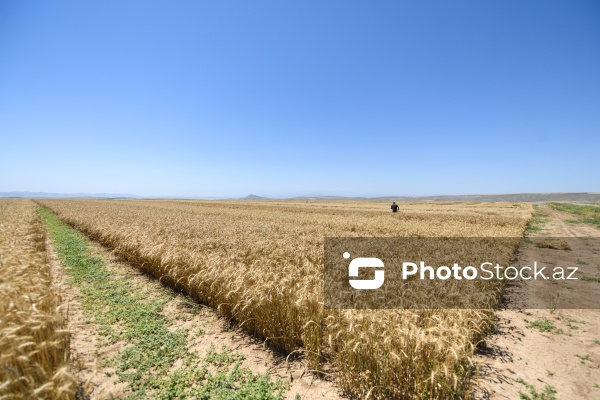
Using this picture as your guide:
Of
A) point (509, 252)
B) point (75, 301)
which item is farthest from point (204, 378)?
point (509, 252)

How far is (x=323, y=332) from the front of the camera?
522 cm

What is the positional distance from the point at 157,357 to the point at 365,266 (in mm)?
6395

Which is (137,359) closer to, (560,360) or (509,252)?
(560,360)

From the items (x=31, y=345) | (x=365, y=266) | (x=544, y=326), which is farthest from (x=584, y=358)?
(x=31, y=345)

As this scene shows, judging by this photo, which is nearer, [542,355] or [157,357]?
[157,357]

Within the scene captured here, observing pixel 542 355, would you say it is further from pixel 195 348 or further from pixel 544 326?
pixel 195 348

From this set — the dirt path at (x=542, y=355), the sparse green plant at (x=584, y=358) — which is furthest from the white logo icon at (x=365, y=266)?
the sparse green plant at (x=584, y=358)

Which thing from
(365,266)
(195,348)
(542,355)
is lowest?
(542,355)

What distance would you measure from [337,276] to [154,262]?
22.2 ft

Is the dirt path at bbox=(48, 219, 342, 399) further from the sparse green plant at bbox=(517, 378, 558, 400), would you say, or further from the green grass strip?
the sparse green plant at bbox=(517, 378, 558, 400)
